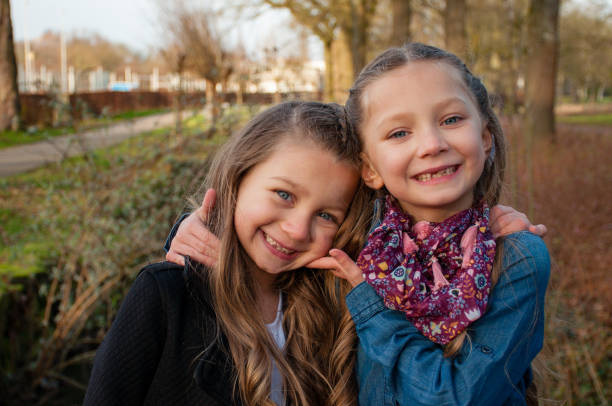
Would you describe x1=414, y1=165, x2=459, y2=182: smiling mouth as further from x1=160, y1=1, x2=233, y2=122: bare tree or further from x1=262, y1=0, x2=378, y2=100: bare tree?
x1=160, y1=1, x2=233, y2=122: bare tree

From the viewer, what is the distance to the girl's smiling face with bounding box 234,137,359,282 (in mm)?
1874

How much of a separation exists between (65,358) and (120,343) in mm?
2713

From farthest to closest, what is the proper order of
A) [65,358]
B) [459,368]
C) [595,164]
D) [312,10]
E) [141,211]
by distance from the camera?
[312,10]
[595,164]
[141,211]
[65,358]
[459,368]

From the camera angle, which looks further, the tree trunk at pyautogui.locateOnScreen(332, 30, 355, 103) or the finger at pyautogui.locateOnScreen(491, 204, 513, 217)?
the tree trunk at pyautogui.locateOnScreen(332, 30, 355, 103)

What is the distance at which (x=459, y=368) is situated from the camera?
5.18 feet

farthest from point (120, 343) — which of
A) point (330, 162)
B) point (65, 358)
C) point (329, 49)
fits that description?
point (329, 49)

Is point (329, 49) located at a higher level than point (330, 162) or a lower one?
higher

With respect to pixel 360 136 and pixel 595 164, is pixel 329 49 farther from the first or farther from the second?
pixel 360 136

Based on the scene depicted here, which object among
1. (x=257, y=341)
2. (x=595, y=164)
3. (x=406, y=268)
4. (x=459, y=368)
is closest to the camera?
(x=459, y=368)

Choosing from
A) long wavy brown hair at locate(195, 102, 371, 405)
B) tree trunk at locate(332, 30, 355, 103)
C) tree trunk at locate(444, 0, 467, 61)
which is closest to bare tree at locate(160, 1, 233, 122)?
tree trunk at locate(332, 30, 355, 103)

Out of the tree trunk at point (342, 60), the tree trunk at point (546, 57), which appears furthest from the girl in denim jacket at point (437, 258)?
the tree trunk at point (342, 60)

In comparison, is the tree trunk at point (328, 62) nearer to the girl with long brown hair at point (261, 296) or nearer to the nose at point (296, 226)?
the girl with long brown hair at point (261, 296)

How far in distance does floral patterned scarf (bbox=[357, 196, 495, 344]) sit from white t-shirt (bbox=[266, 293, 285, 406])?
42cm

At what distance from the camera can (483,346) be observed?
1.59 meters
